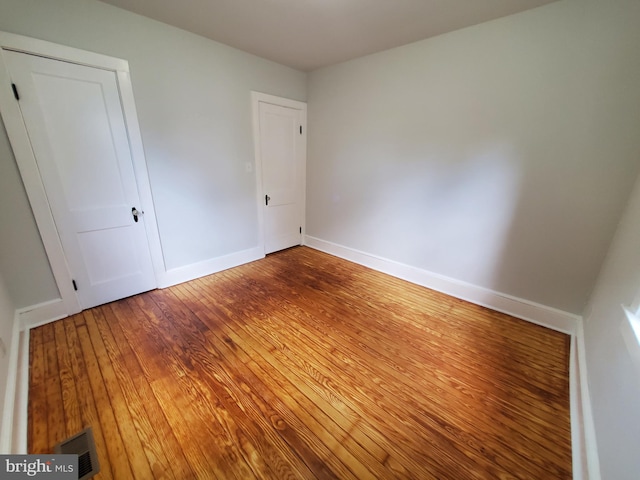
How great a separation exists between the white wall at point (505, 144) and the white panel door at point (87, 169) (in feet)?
8.34

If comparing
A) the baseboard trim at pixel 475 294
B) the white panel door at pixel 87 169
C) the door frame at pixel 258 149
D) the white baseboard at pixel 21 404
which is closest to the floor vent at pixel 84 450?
the white baseboard at pixel 21 404

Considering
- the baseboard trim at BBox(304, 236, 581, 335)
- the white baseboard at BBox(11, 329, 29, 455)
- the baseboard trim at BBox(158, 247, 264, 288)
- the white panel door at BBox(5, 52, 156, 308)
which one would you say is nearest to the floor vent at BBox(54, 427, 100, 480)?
the white baseboard at BBox(11, 329, 29, 455)

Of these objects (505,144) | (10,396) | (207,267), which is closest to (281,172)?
(207,267)

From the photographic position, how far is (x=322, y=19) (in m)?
2.16

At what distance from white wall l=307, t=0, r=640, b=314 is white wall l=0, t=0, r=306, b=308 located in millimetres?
1345

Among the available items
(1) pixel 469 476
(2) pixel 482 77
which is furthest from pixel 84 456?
(2) pixel 482 77

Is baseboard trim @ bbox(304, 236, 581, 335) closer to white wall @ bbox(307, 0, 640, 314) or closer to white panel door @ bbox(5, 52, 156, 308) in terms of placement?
white wall @ bbox(307, 0, 640, 314)

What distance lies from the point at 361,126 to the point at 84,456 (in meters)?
3.62

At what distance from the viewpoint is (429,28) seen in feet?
7.37

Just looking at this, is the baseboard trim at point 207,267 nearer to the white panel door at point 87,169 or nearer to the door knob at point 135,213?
the white panel door at point 87,169

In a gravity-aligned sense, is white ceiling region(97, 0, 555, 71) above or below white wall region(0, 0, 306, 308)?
above

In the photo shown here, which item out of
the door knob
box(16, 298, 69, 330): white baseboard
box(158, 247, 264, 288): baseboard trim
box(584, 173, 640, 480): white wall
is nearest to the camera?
box(584, 173, 640, 480): white wall

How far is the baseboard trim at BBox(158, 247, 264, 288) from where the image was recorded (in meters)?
2.81

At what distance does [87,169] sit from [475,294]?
155 inches
